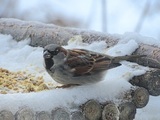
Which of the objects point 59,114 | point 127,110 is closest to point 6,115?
point 59,114

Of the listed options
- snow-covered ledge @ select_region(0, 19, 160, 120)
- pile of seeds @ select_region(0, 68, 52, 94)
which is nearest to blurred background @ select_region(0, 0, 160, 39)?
snow-covered ledge @ select_region(0, 19, 160, 120)

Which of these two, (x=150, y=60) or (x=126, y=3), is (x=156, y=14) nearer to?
(x=126, y=3)

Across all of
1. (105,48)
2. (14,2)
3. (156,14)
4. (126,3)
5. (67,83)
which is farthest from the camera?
(126,3)

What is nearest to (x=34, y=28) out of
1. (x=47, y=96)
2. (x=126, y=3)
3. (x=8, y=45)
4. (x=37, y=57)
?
(x=8, y=45)

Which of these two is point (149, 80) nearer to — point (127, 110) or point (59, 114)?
point (127, 110)

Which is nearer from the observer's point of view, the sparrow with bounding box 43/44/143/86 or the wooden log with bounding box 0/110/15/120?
the wooden log with bounding box 0/110/15/120

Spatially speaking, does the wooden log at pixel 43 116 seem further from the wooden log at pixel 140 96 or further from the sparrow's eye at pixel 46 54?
the wooden log at pixel 140 96

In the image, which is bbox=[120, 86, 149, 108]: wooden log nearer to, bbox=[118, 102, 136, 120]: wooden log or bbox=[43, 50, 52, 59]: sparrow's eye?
bbox=[118, 102, 136, 120]: wooden log
